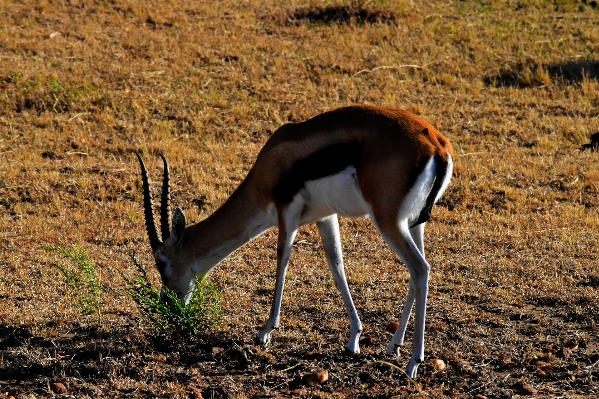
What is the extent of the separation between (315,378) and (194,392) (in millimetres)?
818

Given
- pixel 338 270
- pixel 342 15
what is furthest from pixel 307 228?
pixel 342 15

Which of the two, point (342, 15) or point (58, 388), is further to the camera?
point (342, 15)

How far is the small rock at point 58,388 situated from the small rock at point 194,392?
2.68 feet

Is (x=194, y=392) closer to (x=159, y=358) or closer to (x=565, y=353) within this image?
(x=159, y=358)

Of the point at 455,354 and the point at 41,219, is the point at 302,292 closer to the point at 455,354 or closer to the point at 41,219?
the point at 455,354

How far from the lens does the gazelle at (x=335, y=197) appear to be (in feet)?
18.8

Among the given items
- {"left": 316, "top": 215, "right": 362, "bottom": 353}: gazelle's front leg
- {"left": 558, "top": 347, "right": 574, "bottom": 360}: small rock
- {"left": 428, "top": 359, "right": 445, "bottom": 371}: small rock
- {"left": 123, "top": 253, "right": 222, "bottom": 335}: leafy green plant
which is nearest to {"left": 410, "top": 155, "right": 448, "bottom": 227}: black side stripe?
{"left": 316, "top": 215, "right": 362, "bottom": 353}: gazelle's front leg

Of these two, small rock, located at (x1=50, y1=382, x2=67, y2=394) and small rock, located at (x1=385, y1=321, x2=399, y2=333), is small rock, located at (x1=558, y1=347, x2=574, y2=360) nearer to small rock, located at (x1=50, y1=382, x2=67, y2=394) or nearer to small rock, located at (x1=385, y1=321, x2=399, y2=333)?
small rock, located at (x1=385, y1=321, x2=399, y2=333)

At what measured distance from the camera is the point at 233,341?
6.38m

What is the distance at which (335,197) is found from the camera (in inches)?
241

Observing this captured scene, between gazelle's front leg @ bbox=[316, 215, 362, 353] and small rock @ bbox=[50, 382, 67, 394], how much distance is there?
80.4 inches

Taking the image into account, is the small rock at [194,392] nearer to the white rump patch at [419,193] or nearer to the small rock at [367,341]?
the small rock at [367,341]

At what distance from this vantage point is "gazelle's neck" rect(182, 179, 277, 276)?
22.0 ft

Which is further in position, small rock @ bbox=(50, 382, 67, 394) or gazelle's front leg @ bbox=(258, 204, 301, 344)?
gazelle's front leg @ bbox=(258, 204, 301, 344)
